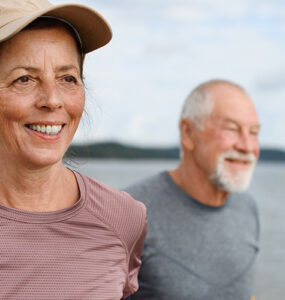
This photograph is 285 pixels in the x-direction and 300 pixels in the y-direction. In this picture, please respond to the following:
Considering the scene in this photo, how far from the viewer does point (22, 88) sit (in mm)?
2053

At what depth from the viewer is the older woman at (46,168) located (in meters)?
2.06

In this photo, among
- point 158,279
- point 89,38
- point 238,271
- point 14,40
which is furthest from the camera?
point 238,271

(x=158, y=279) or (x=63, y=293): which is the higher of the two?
(x=63, y=293)

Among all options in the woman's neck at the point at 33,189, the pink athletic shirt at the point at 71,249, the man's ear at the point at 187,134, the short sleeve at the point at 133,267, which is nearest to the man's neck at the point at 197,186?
the man's ear at the point at 187,134

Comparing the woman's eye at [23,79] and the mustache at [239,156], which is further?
the mustache at [239,156]

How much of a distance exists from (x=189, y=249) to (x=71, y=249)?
144cm

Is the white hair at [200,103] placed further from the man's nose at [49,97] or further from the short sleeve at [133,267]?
the man's nose at [49,97]

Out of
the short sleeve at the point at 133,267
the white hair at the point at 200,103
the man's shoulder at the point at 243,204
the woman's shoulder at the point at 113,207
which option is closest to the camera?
the woman's shoulder at the point at 113,207

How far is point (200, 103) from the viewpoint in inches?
153

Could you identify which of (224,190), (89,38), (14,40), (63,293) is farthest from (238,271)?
(14,40)

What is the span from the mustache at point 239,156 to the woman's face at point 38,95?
1.74m

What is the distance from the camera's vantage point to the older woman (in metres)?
2.06

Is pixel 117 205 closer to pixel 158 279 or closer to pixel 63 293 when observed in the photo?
pixel 63 293

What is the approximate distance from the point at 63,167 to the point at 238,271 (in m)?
1.72
